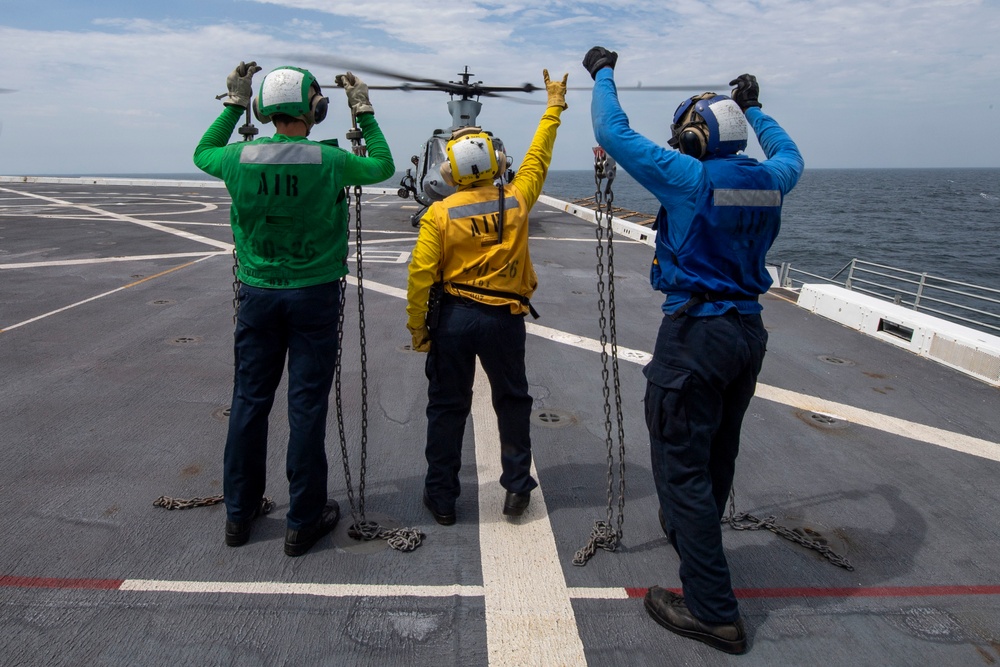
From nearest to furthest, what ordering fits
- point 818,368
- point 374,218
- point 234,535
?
point 234,535 < point 818,368 < point 374,218

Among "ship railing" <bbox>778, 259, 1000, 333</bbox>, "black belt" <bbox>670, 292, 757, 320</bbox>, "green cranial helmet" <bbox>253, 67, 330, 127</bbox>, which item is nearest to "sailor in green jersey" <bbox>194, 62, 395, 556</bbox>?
"green cranial helmet" <bbox>253, 67, 330, 127</bbox>

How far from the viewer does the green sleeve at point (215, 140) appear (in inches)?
135

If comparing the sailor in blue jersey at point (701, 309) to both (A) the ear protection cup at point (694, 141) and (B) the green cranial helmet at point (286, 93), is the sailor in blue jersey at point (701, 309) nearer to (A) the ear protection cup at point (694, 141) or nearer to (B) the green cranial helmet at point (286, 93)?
(A) the ear protection cup at point (694, 141)

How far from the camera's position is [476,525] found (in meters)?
3.85

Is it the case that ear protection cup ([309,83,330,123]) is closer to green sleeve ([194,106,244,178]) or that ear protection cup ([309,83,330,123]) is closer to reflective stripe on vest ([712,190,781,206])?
green sleeve ([194,106,244,178])

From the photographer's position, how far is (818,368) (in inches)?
282

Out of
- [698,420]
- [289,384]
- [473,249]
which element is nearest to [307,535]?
[289,384]

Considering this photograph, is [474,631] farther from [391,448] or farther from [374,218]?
[374,218]

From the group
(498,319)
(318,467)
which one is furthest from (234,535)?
(498,319)

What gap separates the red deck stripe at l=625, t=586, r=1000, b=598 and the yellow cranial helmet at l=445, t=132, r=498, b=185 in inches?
91.2

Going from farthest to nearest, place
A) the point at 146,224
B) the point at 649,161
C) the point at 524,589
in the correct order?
the point at 146,224 → the point at 524,589 → the point at 649,161

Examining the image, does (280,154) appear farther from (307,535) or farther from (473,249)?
(307,535)

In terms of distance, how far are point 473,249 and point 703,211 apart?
1.24 metres

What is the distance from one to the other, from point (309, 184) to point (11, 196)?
3172cm
